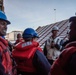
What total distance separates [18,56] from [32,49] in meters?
0.28

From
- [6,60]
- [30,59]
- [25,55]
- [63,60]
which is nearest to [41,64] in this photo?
[30,59]

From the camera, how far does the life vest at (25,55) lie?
3.98 meters

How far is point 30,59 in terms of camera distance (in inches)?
156

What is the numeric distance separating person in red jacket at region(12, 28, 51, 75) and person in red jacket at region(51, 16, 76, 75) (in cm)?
156

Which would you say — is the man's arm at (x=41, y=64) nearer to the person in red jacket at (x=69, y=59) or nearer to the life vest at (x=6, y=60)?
the life vest at (x=6, y=60)

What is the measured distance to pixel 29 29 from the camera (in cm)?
442

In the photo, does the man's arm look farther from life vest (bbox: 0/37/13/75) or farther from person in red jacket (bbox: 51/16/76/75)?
person in red jacket (bbox: 51/16/76/75)

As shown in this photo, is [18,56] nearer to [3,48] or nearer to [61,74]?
[3,48]

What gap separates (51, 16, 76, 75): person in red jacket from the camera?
2133 mm

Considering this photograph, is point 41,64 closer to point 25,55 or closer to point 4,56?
point 25,55

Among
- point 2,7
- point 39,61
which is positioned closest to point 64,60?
point 39,61

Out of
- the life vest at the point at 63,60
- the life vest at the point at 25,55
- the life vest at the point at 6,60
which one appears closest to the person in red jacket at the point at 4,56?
the life vest at the point at 6,60

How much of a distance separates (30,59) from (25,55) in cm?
10

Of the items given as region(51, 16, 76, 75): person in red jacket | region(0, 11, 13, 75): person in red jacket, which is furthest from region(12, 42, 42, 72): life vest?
region(51, 16, 76, 75): person in red jacket
